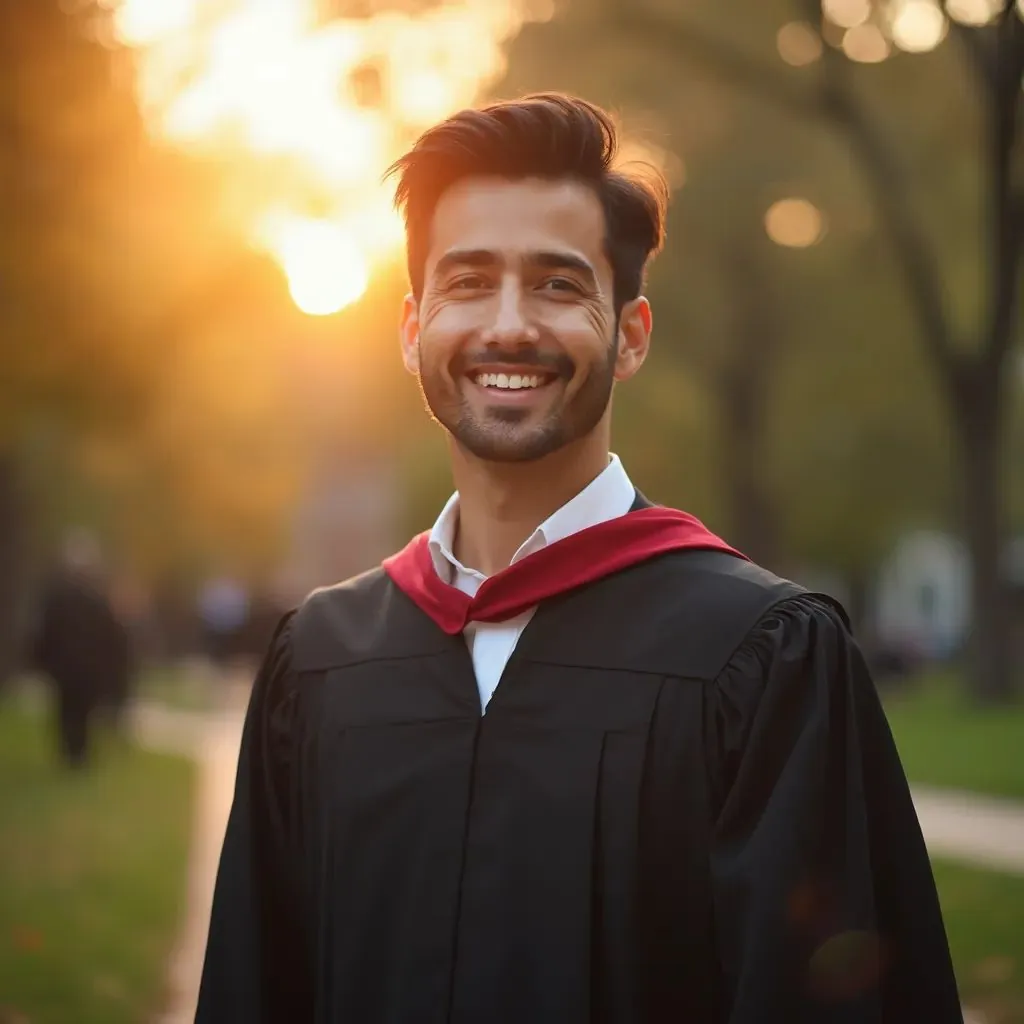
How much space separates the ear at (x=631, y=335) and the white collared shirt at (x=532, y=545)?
7.0 inches

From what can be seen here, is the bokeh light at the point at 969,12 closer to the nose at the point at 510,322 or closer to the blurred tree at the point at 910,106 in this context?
the blurred tree at the point at 910,106

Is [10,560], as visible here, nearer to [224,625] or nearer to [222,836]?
[224,625]

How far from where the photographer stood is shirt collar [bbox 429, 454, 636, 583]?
2.81 meters

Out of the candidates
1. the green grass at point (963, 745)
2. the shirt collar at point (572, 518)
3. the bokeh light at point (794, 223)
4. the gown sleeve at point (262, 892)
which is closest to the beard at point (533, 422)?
the shirt collar at point (572, 518)

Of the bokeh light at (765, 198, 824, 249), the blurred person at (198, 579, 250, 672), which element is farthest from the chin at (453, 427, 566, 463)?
the blurred person at (198, 579, 250, 672)

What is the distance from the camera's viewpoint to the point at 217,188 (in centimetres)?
1406

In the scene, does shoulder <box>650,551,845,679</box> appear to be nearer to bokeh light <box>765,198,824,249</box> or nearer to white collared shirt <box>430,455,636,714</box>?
white collared shirt <box>430,455,636,714</box>

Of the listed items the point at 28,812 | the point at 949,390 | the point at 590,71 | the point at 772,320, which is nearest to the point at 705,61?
the point at 590,71

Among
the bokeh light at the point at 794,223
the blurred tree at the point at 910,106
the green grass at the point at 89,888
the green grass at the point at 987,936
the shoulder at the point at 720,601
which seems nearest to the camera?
the shoulder at the point at 720,601

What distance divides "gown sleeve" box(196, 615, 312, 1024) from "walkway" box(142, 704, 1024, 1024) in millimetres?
2442

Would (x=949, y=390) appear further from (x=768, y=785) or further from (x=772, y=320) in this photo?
(x=768, y=785)

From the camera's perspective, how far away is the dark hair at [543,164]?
2805 mm

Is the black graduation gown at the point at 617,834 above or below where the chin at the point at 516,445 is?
below

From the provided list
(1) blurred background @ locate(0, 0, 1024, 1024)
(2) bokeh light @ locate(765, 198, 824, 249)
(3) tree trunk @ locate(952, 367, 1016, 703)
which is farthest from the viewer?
(2) bokeh light @ locate(765, 198, 824, 249)
